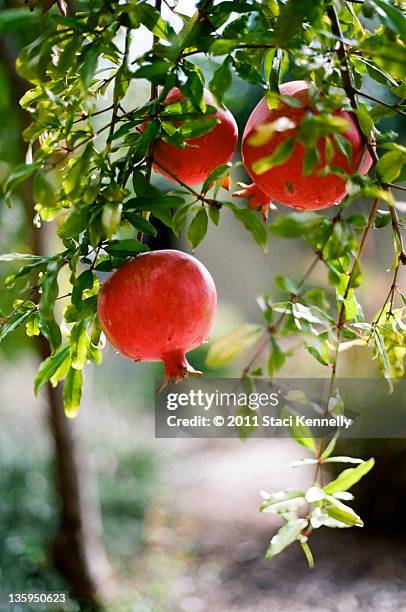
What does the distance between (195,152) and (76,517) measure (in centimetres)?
153

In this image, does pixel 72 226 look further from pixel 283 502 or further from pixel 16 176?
pixel 283 502

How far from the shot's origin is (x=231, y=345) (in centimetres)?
33

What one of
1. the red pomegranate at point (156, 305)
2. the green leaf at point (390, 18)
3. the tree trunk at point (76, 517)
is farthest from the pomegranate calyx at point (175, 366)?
the tree trunk at point (76, 517)

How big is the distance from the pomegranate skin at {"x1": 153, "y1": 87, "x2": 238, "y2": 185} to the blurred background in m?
1.23

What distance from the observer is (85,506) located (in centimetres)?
180

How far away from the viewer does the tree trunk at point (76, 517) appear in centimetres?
169

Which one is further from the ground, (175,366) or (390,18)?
(390,18)

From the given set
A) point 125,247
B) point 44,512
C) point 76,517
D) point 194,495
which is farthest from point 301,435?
point 194,495

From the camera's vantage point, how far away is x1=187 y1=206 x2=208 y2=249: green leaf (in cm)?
42

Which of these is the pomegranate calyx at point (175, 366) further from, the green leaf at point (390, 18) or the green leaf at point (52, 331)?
the green leaf at point (390, 18)

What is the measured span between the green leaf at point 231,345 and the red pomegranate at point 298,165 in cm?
9

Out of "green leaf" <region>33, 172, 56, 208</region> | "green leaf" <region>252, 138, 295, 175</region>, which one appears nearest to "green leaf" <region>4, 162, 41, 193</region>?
"green leaf" <region>33, 172, 56, 208</region>

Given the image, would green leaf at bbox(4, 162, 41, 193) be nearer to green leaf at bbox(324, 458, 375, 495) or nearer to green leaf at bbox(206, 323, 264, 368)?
green leaf at bbox(206, 323, 264, 368)

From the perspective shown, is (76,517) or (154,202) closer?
Answer: (154,202)
